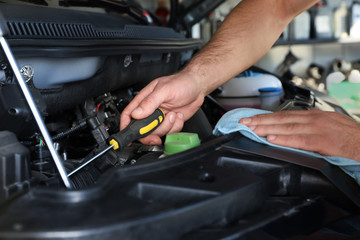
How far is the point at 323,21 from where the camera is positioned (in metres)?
3.64

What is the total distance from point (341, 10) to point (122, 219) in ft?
12.1

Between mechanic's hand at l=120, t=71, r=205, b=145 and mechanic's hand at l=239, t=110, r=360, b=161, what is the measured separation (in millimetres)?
227

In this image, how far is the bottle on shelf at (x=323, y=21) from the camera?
3609 mm

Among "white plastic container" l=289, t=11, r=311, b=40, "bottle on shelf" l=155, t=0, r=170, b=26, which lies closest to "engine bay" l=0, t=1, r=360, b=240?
"bottle on shelf" l=155, t=0, r=170, b=26

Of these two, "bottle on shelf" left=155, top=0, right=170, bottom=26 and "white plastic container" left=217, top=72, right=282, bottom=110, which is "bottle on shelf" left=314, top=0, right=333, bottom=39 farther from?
"white plastic container" left=217, top=72, right=282, bottom=110

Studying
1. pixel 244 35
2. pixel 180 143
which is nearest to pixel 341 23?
pixel 244 35

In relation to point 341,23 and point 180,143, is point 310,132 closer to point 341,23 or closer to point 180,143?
point 180,143

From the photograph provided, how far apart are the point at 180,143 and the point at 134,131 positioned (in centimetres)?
15

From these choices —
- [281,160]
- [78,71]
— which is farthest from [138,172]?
[78,71]

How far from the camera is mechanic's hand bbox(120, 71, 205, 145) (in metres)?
0.90

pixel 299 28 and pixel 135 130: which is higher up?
pixel 299 28

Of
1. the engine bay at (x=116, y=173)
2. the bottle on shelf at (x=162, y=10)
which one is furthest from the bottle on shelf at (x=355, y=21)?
the engine bay at (x=116, y=173)

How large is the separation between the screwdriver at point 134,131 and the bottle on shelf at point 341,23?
3245mm

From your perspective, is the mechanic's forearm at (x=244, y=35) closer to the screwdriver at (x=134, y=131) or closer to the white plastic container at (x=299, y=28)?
the screwdriver at (x=134, y=131)
